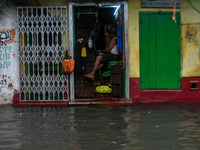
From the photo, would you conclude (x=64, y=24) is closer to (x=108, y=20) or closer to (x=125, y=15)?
(x=125, y=15)

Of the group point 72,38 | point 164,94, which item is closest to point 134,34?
point 72,38

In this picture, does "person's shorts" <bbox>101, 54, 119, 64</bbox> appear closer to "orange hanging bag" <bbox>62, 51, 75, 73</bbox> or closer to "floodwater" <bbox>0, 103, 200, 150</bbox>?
"orange hanging bag" <bbox>62, 51, 75, 73</bbox>

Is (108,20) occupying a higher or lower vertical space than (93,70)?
higher

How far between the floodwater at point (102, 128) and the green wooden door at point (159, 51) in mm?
1393

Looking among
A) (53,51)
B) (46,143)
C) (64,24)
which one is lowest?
(46,143)

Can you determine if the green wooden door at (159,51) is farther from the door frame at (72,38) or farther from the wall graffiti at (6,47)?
the wall graffiti at (6,47)

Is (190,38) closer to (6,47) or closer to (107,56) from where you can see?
(107,56)

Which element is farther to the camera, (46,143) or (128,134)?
(128,134)

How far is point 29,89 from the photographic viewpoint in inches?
350

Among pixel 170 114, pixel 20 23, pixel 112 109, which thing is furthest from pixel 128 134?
pixel 20 23

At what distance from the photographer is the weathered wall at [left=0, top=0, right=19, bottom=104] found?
8.95 meters

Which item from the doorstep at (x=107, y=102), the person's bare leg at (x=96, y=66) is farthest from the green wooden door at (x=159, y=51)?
the person's bare leg at (x=96, y=66)

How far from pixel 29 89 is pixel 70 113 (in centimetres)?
222

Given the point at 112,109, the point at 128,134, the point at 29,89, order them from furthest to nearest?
the point at 29,89 → the point at 112,109 → the point at 128,134
